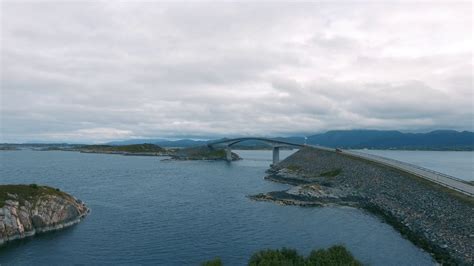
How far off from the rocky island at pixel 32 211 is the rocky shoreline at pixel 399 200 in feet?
112

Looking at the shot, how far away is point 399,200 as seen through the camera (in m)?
63.7

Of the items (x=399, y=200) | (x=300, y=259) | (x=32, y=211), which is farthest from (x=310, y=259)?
(x=399, y=200)

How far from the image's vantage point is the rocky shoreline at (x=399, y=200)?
42.2m

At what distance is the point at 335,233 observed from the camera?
5003cm

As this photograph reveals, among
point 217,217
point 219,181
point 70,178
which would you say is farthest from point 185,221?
point 70,178

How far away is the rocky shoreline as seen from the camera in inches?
1660

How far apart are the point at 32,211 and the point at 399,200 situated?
53.3 meters

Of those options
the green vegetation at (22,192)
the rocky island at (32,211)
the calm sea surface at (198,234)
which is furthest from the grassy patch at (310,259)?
the green vegetation at (22,192)

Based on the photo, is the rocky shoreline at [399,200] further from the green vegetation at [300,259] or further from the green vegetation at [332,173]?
the green vegetation at [300,259]

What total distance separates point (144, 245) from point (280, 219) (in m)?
21.5

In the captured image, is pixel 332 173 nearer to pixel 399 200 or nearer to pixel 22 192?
pixel 399 200

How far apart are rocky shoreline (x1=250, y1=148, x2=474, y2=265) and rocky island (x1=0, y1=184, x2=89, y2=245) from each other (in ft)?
112

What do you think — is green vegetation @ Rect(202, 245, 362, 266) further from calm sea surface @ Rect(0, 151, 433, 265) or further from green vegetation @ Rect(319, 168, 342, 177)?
green vegetation @ Rect(319, 168, 342, 177)

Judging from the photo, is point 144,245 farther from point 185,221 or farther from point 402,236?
point 402,236
